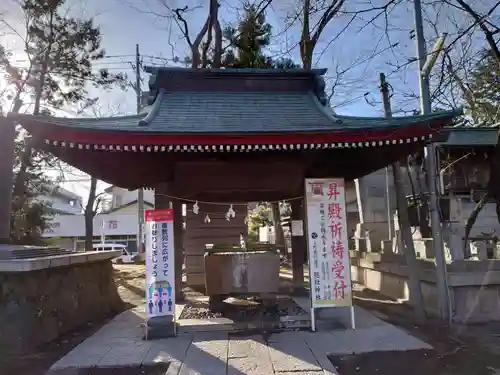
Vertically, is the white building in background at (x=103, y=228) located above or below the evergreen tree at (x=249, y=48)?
below

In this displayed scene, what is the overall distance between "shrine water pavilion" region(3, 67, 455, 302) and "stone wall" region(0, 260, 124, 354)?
2.06m

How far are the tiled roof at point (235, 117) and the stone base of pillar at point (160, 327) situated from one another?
3.19m

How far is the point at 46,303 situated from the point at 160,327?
2019mm

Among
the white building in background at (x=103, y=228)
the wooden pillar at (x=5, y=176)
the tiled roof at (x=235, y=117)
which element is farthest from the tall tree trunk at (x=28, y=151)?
the white building in background at (x=103, y=228)

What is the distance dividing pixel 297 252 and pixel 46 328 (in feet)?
21.2

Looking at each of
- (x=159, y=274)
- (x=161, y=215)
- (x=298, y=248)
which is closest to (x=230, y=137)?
(x=161, y=215)

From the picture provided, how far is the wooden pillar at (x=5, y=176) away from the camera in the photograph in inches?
303

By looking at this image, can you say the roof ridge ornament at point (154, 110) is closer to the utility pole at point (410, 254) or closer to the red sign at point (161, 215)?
the red sign at point (161, 215)

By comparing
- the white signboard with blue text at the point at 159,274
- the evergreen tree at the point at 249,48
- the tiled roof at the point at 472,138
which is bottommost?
the white signboard with blue text at the point at 159,274

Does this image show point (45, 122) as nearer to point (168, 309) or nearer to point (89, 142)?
point (89, 142)

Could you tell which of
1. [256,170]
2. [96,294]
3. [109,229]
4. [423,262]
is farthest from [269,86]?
[109,229]

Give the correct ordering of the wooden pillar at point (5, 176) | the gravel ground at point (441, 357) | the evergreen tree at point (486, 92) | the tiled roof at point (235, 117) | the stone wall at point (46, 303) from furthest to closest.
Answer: the evergreen tree at point (486, 92) → the wooden pillar at point (5, 176) → the tiled roof at point (235, 117) → the stone wall at point (46, 303) → the gravel ground at point (441, 357)

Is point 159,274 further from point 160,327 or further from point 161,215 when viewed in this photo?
point 161,215

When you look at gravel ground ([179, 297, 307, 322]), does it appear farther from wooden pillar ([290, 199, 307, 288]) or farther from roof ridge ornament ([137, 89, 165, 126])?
roof ridge ornament ([137, 89, 165, 126])
